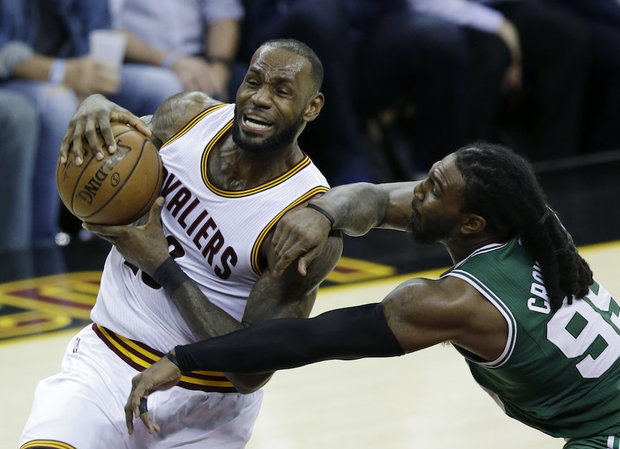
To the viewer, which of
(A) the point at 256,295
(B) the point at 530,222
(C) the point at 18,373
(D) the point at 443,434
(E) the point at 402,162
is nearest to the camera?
(B) the point at 530,222

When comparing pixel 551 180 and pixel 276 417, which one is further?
pixel 551 180

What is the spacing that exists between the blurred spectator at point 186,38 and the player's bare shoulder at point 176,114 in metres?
3.50

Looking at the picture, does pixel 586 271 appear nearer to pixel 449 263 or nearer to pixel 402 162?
pixel 449 263

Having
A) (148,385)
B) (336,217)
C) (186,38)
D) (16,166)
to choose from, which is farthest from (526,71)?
(148,385)

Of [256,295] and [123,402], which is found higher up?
[256,295]

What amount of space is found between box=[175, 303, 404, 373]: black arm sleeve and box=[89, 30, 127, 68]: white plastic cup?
430cm

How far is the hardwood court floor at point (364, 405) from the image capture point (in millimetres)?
4520

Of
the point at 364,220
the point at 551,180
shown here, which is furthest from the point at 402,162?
the point at 364,220

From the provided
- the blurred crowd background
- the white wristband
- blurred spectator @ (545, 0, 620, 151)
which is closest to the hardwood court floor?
the blurred crowd background

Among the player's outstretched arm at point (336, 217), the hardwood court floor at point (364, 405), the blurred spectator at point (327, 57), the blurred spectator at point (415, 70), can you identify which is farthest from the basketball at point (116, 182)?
the blurred spectator at point (415, 70)

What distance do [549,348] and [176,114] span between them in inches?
61.6

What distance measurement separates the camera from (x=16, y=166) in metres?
7.01

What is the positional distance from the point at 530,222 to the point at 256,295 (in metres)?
0.90

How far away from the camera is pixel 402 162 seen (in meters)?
8.54
